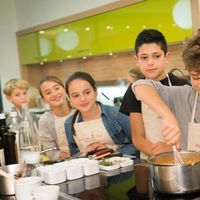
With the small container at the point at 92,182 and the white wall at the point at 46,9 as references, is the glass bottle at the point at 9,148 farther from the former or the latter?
the white wall at the point at 46,9

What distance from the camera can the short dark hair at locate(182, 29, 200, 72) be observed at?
116cm

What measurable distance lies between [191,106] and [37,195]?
28.1 inches

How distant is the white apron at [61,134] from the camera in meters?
1.89

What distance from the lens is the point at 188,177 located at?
3.12 feet

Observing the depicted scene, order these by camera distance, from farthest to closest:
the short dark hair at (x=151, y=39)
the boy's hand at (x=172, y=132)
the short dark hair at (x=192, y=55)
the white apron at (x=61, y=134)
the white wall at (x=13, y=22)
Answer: the white wall at (x=13, y=22)
the white apron at (x=61, y=134)
the short dark hair at (x=151, y=39)
the short dark hair at (x=192, y=55)
the boy's hand at (x=172, y=132)

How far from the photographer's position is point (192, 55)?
1.17 metres

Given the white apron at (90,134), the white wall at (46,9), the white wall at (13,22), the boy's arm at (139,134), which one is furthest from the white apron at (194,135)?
the white wall at (13,22)

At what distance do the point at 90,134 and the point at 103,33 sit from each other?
217 cm

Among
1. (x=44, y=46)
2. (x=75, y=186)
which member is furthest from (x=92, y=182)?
(x=44, y=46)

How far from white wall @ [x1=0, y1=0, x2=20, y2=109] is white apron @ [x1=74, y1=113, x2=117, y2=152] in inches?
137

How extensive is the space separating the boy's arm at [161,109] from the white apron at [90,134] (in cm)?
38

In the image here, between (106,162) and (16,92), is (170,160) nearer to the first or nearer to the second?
(106,162)

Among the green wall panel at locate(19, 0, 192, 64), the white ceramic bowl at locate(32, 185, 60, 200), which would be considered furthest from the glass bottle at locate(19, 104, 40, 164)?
the green wall panel at locate(19, 0, 192, 64)

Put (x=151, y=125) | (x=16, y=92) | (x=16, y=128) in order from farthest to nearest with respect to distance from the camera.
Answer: (x=16, y=92)
(x=151, y=125)
(x=16, y=128)
